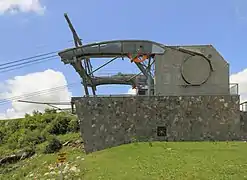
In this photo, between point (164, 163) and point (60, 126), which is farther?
Answer: point (60, 126)

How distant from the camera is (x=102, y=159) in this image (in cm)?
2281

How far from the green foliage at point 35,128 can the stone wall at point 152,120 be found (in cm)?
1085

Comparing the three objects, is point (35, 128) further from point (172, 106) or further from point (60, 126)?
point (172, 106)

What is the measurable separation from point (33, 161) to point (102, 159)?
934 centimetres

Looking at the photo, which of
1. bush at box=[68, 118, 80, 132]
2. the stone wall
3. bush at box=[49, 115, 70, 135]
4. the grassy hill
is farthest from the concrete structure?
bush at box=[49, 115, 70, 135]

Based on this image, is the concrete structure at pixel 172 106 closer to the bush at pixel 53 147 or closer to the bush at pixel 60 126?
the bush at pixel 53 147

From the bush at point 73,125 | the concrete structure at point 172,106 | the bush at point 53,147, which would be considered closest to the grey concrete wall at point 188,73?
the concrete structure at point 172,106

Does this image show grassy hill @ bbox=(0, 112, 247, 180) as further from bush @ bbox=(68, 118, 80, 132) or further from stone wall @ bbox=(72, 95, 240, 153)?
bush @ bbox=(68, 118, 80, 132)

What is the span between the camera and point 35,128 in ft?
154

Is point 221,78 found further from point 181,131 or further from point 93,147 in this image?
point 93,147

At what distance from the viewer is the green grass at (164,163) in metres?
18.8

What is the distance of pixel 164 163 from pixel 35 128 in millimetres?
29112

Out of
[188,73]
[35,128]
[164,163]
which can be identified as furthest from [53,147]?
[35,128]

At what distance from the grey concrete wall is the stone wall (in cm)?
135
